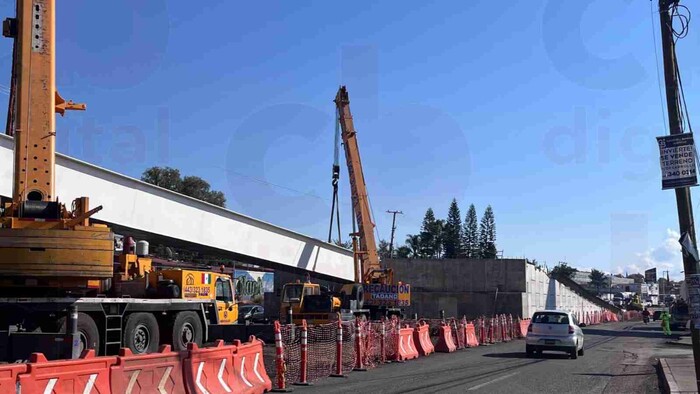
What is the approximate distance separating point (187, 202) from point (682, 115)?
78.3 ft

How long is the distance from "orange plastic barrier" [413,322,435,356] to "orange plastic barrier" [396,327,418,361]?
462 mm

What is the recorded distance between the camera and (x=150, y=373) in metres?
9.88

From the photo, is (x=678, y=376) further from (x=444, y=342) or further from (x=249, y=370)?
(x=444, y=342)

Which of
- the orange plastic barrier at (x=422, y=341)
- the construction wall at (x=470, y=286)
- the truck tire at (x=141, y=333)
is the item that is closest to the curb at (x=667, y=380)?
the orange plastic barrier at (x=422, y=341)

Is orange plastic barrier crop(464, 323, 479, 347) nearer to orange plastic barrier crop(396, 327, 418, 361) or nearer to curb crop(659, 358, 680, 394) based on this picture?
orange plastic barrier crop(396, 327, 418, 361)

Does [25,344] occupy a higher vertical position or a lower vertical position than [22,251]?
lower

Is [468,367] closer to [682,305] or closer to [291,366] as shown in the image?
[291,366]

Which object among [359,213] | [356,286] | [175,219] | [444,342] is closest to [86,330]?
[444,342]

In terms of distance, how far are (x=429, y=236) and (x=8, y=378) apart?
138 meters

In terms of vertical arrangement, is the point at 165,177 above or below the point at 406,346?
above

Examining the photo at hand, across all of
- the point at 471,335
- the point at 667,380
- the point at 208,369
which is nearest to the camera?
the point at 208,369

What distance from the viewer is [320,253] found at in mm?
44969

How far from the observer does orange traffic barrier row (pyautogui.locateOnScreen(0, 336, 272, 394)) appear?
7.89m

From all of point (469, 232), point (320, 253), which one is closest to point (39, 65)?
point (320, 253)
